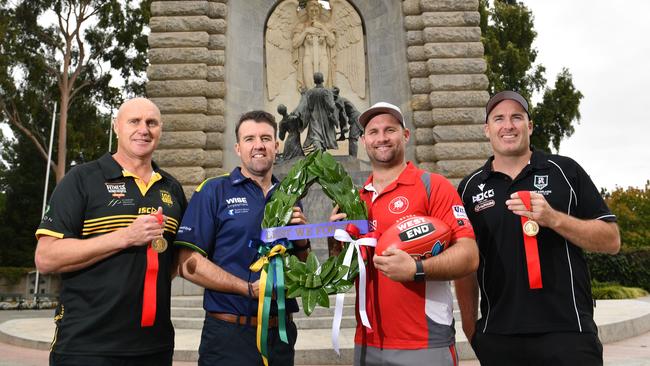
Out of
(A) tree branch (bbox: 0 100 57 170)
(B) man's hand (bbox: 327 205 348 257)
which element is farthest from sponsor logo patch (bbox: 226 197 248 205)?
(A) tree branch (bbox: 0 100 57 170)

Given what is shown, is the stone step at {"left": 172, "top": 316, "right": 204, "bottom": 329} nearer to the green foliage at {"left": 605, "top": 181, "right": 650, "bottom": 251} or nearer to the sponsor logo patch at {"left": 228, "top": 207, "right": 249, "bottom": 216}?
the sponsor logo patch at {"left": 228, "top": 207, "right": 249, "bottom": 216}

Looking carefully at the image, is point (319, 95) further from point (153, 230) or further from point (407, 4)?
point (153, 230)

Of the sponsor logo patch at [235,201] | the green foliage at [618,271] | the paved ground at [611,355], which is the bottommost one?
the green foliage at [618,271]

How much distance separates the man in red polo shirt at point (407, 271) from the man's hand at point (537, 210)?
11.5 inches

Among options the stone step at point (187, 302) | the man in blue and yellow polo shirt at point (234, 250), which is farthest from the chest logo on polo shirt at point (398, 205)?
the stone step at point (187, 302)

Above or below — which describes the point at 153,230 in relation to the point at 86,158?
below

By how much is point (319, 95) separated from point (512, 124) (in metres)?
8.87

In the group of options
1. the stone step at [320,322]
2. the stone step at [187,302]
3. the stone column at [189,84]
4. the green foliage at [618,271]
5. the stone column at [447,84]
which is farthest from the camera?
the green foliage at [618,271]

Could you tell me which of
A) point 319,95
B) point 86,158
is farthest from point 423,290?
point 86,158

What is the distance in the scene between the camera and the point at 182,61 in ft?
39.9

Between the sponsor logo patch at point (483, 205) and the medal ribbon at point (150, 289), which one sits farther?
the sponsor logo patch at point (483, 205)

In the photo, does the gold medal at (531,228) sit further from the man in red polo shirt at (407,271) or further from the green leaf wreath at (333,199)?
the green leaf wreath at (333,199)

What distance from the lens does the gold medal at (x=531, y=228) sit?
2729mm

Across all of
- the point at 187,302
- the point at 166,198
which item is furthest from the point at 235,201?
the point at 187,302
